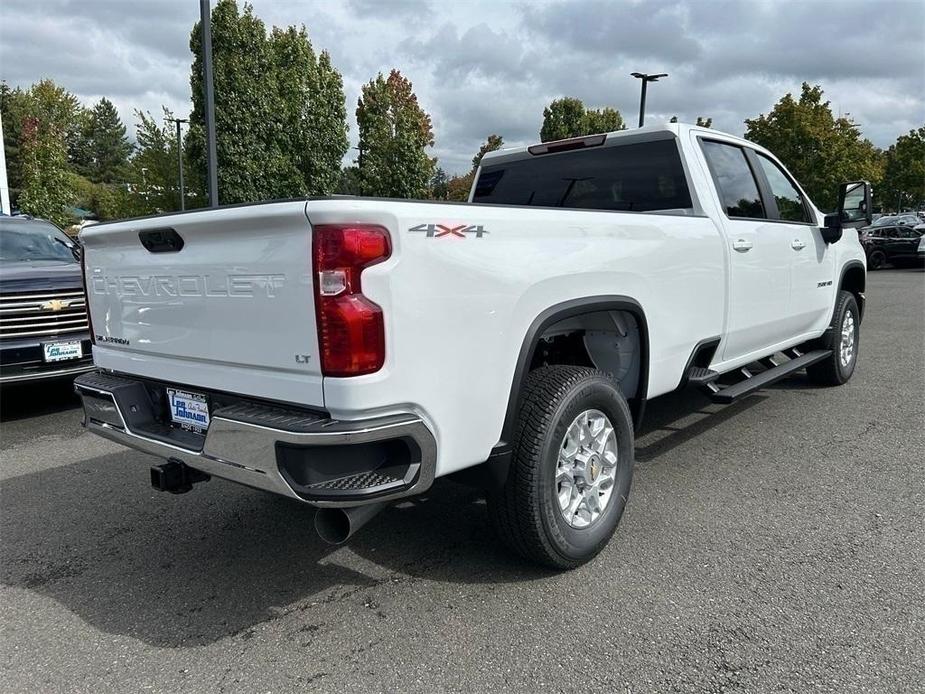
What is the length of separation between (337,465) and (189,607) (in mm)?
1156

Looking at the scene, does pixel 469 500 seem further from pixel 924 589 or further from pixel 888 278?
pixel 888 278

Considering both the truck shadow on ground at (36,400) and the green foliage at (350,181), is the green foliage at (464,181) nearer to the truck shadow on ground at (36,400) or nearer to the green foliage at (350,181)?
the green foliage at (350,181)

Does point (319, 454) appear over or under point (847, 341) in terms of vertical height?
over

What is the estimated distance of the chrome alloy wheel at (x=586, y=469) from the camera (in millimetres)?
3074

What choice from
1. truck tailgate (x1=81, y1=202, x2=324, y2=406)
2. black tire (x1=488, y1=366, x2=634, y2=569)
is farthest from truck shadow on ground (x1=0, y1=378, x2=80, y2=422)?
black tire (x1=488, y1=366, x2=634, y2=569)

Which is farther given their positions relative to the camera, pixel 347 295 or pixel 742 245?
pixel 742 245

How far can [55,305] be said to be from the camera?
583 cm

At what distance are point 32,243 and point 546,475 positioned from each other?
6481mm

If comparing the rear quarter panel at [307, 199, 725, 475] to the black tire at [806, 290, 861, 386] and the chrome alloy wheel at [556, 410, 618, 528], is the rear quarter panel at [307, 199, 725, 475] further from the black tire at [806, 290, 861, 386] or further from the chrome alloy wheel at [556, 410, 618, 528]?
the black tire at [806, 290, 861, 386]

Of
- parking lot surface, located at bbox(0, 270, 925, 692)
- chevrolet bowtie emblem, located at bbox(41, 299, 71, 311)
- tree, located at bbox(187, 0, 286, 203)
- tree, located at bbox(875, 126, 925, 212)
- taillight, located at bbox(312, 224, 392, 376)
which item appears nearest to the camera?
taillight, located at bbox(312, 224, 392, 376)

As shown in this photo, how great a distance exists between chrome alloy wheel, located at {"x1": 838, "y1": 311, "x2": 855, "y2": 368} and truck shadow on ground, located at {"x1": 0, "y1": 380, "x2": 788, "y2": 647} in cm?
406

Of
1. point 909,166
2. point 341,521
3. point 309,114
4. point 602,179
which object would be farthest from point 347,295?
point 909,166

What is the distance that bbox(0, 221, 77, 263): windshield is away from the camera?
6.79 metres

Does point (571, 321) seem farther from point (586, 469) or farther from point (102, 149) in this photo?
point (102, 149)
